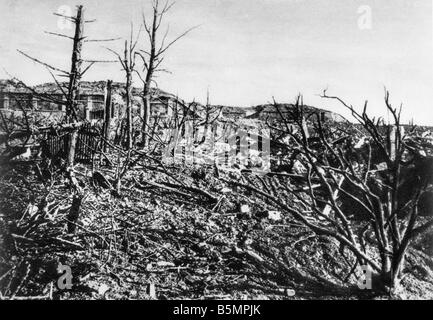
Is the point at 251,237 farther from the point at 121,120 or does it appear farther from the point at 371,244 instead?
the point at 121,120

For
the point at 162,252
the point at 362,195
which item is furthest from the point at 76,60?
the point at 362,195

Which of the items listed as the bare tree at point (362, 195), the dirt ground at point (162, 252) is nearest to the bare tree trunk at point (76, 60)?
the dirt ground at point (162, 252)

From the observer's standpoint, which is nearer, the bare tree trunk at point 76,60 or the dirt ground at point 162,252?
the dirt ground at point 162,252

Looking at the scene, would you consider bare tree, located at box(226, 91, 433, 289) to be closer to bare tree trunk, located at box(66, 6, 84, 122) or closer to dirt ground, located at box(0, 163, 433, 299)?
dirt ground, located at box(0, 163, 433, 299)

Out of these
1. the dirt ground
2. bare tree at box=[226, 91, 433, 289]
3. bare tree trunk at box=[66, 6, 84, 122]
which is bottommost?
the dirt ground

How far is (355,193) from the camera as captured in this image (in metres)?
7.36

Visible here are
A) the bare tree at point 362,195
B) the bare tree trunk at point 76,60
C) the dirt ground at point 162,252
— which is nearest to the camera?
the bare tree at point 362,195

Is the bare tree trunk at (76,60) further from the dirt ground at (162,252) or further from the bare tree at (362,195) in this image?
the bare tree at (362,195)

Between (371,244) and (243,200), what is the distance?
2385 mm

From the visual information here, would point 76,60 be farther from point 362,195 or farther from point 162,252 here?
point 362,195

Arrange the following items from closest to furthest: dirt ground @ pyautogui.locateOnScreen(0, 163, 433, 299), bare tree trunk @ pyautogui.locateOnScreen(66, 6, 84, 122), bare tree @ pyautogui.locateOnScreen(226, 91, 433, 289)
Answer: bare tree @ pyautogui.locateOnScreen(226, 91, 433, 289) → dirt ground @ pyautogui.locateOnScreen(0, 163, 433, 299) → bare tree trunk @ pyautogui.locateOnScreen(66, 6, 84, 122)

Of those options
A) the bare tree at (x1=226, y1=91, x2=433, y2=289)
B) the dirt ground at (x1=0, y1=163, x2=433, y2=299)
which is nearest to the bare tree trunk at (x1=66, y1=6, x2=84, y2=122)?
the dirt ground at (x1=0, y1=163, x2=433, y2=299)

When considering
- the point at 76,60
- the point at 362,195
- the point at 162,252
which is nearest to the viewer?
the point at 162,252

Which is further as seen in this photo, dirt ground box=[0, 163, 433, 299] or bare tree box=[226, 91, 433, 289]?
dirt ground box=[0, 163, 433, 299]
